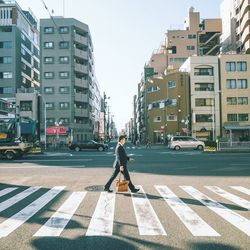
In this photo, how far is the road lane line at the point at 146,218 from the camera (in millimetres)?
5876

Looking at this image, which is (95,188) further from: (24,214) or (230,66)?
(230,66)

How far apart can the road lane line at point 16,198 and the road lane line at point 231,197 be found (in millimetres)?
5728

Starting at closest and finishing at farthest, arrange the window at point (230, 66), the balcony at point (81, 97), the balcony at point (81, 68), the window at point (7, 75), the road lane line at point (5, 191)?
the road lane line at point (5, 191) < the window at point (230, 66) < the window at point (7, 75) < the balcony at point (81, 97) < the balcony at point (81, 68)

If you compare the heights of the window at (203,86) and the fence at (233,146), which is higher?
the window at (203,86)

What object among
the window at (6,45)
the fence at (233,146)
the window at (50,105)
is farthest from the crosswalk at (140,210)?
the window at (6,45)

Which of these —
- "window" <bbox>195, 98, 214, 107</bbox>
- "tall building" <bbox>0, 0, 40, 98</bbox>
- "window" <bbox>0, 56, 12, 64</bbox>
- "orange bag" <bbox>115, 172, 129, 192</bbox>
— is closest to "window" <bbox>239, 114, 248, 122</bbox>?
"window" <bbox>195, 98, 214, 107</bbox>

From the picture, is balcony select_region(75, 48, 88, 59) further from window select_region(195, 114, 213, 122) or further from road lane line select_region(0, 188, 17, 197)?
road lane line select_region(0, 188, 17, 197)

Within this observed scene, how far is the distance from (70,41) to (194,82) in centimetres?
2396

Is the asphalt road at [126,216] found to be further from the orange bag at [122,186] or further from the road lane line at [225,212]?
the orange bag at [122,186]

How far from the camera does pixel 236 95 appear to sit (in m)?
58.4

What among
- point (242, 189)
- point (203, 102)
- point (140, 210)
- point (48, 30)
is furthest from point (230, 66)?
point (140, 210)

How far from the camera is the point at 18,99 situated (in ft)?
198

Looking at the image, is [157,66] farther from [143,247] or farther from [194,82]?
[143,247]

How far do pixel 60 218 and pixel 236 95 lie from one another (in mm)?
Result: 56096
